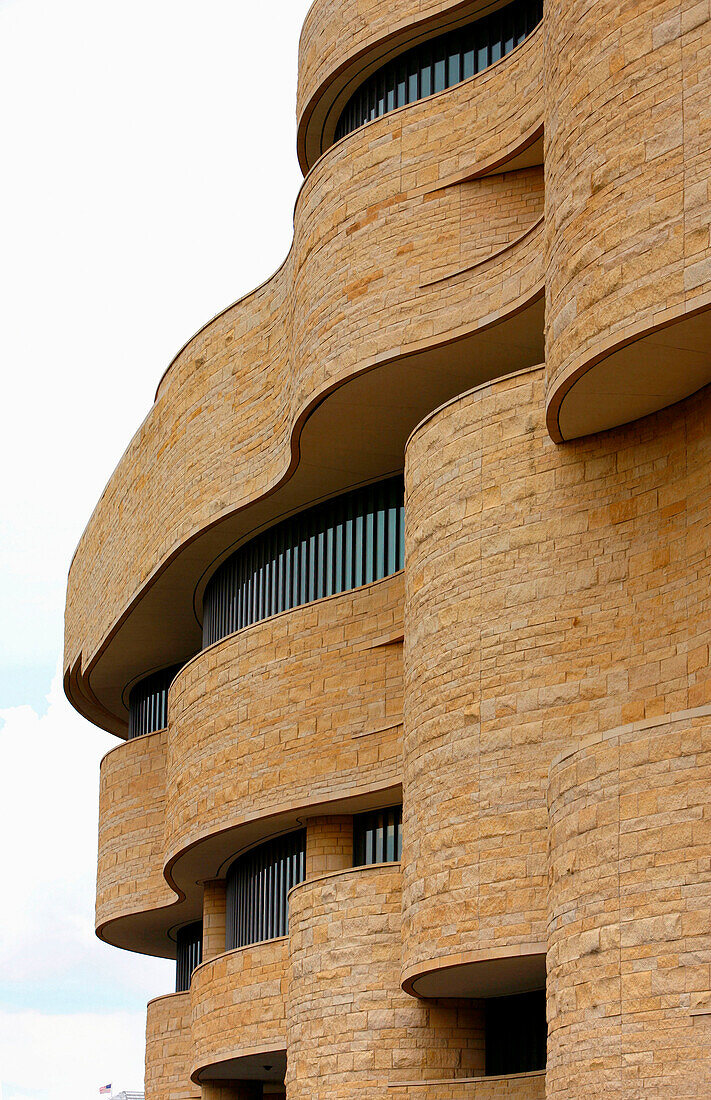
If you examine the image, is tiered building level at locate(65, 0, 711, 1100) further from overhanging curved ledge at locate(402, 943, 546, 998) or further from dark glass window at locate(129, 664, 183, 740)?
dark glass window at locate(129, 664, 183, 740)

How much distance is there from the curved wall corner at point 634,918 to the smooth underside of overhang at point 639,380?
401 centimetres

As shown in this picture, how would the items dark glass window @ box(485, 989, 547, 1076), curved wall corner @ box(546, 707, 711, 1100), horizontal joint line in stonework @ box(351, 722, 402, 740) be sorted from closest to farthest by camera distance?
1. curved wall corner @ box(546, 707, 711, 1100)
2. dark glass window @ box(485, 989, 547, 1076)
3. horizontal joint line in stonework @ box(351, 722, 402, 740)

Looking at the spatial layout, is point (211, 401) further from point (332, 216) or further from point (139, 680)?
point (139, 680)

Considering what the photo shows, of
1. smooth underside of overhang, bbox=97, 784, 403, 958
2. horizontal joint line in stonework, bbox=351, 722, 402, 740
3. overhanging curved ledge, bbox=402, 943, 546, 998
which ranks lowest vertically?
overhanging curved ledge, bbox=402, 943, 546, 998

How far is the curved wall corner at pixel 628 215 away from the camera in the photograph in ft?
52.3

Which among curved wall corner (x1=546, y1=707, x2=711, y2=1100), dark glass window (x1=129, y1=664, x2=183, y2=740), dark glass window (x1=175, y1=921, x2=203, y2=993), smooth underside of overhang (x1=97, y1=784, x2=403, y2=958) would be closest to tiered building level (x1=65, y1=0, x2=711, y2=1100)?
curved wall corner (x1=546, y1=707, x2=711, y2=1100)

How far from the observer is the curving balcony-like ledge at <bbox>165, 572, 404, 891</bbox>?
80.2 feet

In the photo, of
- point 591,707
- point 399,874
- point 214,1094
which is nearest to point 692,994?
point 591,707

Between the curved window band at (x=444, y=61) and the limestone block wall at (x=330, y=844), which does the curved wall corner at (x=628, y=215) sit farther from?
the limestone block wall at (x=330, y=844)

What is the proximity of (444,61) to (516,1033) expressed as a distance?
557 inches

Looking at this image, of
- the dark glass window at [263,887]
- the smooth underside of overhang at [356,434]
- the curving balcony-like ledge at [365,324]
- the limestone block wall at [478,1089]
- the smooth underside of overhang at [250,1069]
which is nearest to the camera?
the limestone block wall at [478,1089]

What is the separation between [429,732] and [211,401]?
36.1ft

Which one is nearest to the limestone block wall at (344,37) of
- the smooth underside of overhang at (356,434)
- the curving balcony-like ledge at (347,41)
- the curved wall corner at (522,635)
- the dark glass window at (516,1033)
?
the curving balcony-like ledge at (347,41)

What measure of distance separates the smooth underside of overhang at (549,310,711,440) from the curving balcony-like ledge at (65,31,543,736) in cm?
339
